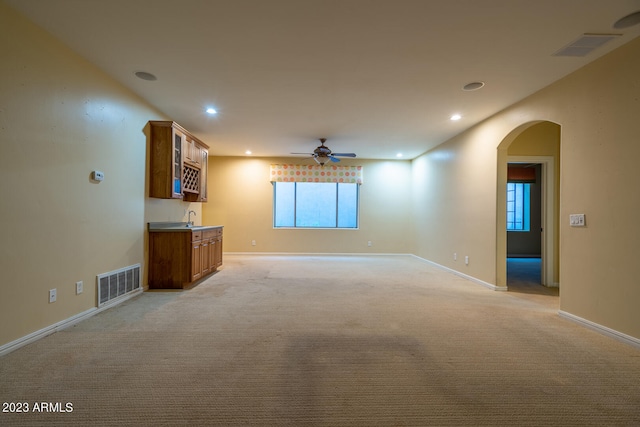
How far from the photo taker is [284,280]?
4.86 metres

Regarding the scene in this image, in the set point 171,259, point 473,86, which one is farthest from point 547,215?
point 171,259

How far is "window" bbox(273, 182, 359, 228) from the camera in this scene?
809cm

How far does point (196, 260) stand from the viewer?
14.8 feet

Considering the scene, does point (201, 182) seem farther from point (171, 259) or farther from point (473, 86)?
point (473, 86)

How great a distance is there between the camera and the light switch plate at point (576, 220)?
115 inches

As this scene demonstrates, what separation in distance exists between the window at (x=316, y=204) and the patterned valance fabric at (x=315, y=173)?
0.93 feet

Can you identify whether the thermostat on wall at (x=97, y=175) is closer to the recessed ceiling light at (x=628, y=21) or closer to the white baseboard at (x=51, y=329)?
the white baseboard at (x=51, y=329)

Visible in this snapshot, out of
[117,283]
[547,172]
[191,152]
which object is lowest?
[117,283]

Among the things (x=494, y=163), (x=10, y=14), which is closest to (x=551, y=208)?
(x=494, y=163)

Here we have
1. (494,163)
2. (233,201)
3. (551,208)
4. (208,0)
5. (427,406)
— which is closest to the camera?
(427,406)

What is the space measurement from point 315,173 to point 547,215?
5.21 m

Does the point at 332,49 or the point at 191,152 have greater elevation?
the point at 332,49

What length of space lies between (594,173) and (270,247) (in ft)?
21.9

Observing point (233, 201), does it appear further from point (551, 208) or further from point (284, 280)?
point (551, 208)
